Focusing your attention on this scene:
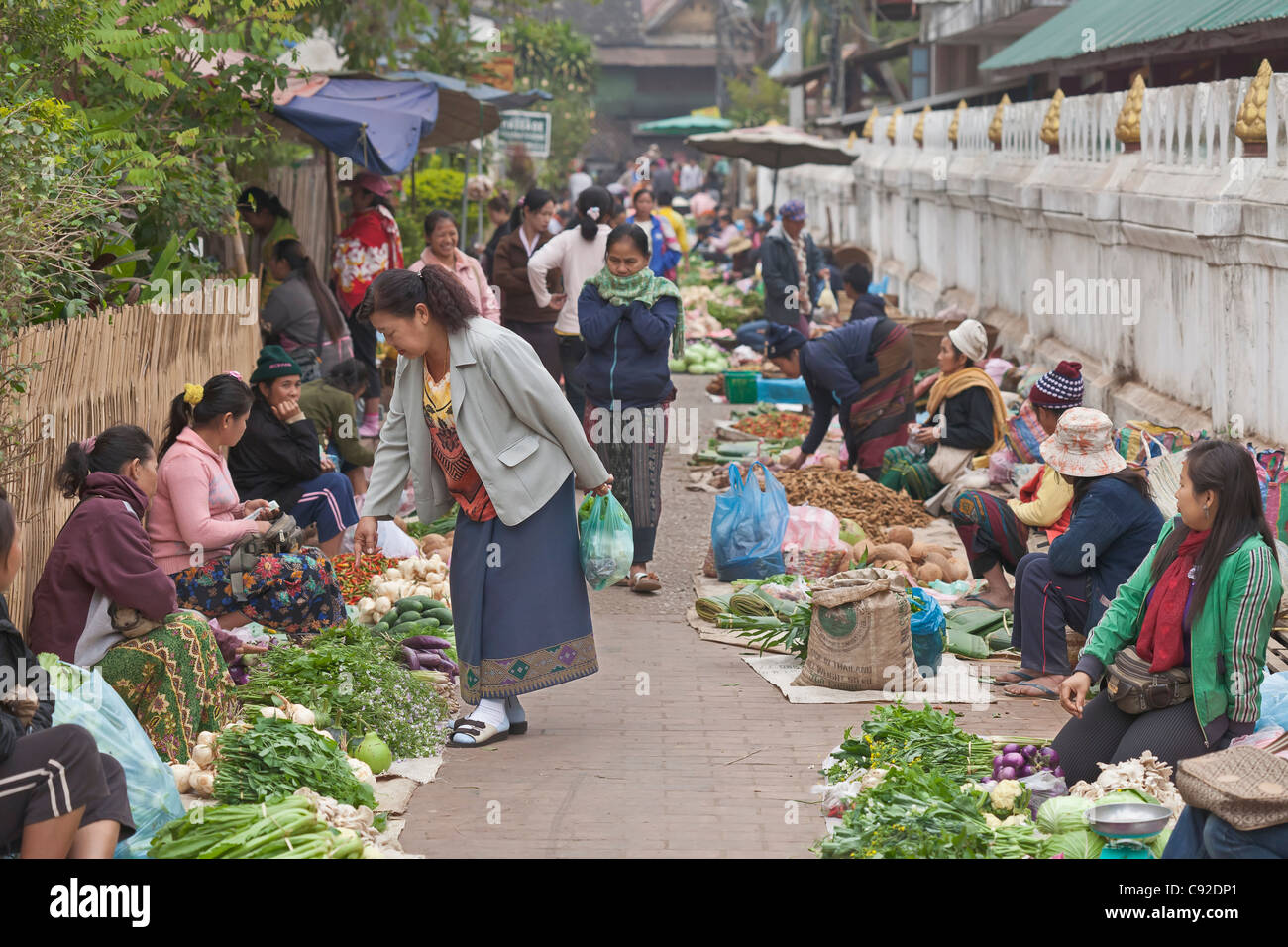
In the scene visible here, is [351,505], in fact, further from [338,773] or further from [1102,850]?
[1102,850]

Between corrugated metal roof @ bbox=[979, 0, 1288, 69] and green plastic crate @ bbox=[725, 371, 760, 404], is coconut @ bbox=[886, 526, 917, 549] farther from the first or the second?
green plastic crate @ bbox=[725, 371, 760, 404]

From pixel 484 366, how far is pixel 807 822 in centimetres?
214

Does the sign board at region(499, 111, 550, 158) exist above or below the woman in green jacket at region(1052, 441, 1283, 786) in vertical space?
above

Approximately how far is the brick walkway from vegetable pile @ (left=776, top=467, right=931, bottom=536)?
219cm

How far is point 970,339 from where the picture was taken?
940 cm

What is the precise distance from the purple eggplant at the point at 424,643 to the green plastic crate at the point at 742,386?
319 inches

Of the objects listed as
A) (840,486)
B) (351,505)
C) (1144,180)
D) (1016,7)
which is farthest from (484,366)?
(1016,7)

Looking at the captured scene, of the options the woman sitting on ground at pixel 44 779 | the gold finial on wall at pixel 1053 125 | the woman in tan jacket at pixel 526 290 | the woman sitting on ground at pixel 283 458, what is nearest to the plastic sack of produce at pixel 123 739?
the woman sitting on ground at pixel 44 779

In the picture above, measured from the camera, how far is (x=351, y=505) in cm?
836

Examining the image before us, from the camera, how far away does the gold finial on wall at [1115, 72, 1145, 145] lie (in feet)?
36.8

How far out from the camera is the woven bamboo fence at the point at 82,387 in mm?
5969

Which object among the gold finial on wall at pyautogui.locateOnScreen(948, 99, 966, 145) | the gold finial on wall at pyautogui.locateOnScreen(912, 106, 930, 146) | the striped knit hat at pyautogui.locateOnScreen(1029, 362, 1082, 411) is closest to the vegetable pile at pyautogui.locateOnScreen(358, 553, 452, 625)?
the striped knit hat at pyautogui.locateOnScreen(1029, 362, 1082, 411)

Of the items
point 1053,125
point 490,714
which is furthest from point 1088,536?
point 1053,125

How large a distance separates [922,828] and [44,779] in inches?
99.8
